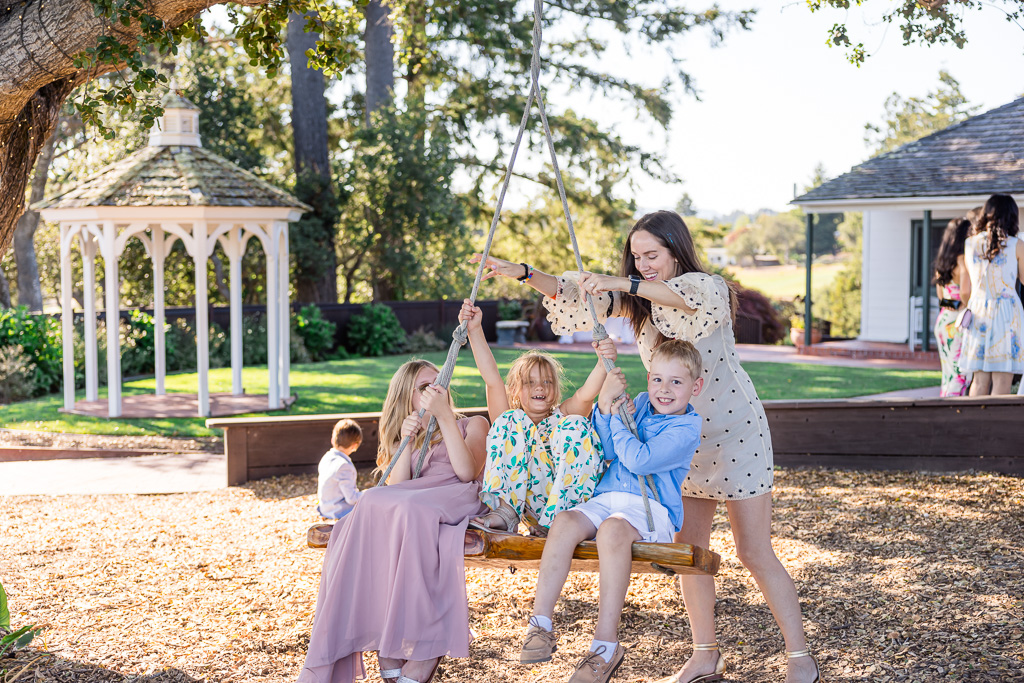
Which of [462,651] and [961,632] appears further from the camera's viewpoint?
[961,632]

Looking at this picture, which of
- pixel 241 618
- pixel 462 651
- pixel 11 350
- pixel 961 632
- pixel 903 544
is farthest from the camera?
pixel 11 350

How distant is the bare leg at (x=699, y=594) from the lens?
3.76m

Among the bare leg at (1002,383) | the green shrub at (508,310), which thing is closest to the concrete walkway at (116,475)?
the bare leg at (1002,383)

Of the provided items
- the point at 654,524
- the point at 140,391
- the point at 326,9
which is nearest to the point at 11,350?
the point at 140,391

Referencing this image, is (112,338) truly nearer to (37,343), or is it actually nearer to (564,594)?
(37,343)

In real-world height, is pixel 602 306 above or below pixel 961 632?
above

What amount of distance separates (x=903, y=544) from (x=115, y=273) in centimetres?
930

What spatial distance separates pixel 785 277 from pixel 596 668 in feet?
226

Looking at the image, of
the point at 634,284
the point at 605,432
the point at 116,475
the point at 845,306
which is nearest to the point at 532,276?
the point at 634,284

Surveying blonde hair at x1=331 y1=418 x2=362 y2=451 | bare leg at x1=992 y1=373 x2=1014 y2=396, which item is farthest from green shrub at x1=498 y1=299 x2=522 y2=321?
blonde hair at x1=331 y1=418 x2=362 y2=451

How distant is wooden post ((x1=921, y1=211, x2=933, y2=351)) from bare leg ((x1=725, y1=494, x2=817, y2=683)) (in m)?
12.8

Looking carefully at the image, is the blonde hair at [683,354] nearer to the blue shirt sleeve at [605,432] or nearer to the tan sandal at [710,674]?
the blue shirt sleeve at [605,432]

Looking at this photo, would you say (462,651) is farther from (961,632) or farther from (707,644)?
(961,632)

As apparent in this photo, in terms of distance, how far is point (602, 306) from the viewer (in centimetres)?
383
